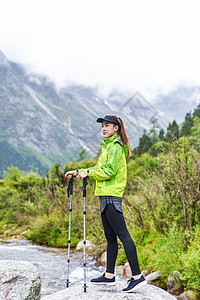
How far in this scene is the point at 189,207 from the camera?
18.3 feet

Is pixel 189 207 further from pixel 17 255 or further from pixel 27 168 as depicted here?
pixel 27 168

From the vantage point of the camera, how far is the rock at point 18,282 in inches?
127

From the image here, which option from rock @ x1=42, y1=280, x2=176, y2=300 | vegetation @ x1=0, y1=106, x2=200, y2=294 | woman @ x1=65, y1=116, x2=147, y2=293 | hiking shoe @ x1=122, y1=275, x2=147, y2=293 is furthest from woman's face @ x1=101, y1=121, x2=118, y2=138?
vegetation @ x1=0, y1=106, x2=200, y2=294

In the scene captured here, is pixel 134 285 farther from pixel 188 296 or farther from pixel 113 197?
pixel 188 296

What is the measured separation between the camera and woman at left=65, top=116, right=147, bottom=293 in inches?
132

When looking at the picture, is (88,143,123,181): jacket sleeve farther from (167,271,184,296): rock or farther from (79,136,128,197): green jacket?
(167,271,184,296): rock

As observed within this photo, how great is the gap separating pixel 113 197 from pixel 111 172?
30 cm

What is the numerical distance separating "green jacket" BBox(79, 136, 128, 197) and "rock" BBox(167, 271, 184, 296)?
228 centimetres

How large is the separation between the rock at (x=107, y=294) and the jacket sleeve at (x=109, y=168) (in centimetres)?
133

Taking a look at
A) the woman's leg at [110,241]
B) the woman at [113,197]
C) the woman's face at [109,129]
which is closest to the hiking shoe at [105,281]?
the woman at [113,197]

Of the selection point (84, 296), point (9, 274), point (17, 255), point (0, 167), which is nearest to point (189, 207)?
point (84, 296)

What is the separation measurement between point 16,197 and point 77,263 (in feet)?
37.2

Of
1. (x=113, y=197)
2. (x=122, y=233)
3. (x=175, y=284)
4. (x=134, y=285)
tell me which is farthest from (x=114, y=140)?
(x=175, y=284)

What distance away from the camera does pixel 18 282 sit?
10.9ft
